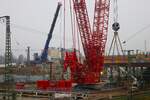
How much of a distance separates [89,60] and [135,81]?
12.4 m

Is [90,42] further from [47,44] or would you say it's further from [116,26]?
[47,44]

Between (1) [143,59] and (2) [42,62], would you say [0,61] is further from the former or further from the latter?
(1) [143,59]

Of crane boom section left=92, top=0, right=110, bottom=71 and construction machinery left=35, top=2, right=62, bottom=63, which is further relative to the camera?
construction machinery left=35, top=2, right=62, bottom=63

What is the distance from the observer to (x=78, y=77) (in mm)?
55500

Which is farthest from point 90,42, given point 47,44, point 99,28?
point 47,44

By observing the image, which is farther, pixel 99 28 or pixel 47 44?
pixel 47 44

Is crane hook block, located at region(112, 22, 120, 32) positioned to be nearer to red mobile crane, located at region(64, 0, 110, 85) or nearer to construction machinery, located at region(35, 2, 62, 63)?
red mobile crane, located at region(64, 0, 110, 85)

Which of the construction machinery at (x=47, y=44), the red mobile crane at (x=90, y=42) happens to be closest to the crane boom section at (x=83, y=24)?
the red mobile crane at (x=90, y=42)

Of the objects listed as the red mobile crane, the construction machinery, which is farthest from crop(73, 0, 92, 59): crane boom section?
the construction machinery

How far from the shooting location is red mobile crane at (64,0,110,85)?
54719 mm

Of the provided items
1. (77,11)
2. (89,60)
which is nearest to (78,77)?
(89,60)

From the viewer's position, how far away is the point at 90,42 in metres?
55.3

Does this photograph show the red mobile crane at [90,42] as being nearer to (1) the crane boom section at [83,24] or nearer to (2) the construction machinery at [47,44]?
(1) the crane boom section at [83,24]

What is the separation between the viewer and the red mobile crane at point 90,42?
54719 mm
